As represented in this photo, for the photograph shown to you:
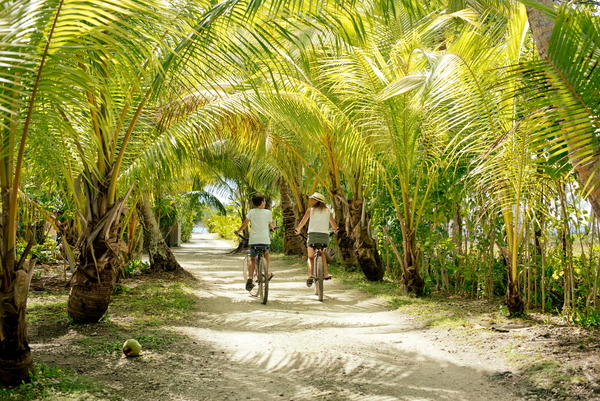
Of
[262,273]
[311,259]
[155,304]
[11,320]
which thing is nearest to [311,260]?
[311,259]

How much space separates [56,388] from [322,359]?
2.24 meters

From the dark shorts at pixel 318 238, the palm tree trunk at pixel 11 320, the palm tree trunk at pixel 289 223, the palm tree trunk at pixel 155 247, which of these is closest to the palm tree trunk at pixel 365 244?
the dark shorts at pixel 318 238

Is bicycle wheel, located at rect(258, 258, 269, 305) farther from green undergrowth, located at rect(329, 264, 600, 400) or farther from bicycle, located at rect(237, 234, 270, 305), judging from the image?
green undergrowth, located at rect(329, 264, 600, 400)

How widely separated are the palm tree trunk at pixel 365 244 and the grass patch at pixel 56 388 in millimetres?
6899

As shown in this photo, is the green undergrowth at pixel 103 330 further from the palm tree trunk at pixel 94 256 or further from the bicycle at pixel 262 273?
the bicycle at pixel 262 273

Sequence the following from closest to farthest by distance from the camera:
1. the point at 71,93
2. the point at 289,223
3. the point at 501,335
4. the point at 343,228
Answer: the point at 71,93
the point at 501,335
the point at 343,228
the point at 289,223

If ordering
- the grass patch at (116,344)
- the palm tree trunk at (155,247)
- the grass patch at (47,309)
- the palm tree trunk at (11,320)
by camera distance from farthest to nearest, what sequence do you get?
the palm tree trunk at (155,247), the grass patch at (47,309), the grass patch at (116,344), the palm tree trunk at (11,320)

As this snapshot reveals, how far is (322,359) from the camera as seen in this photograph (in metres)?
4.51

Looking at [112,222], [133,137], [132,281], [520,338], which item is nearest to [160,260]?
[132,281]

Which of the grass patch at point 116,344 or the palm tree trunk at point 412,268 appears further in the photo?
the palm tree trunk at point 412,268

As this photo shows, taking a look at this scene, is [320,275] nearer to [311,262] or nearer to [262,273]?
[311,262]

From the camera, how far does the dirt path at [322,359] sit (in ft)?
12.2

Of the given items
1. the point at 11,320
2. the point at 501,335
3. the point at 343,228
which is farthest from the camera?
the point at 343,228

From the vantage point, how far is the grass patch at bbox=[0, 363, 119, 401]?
10.7 ft
